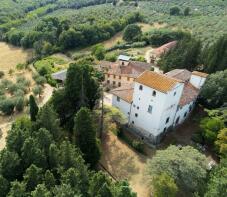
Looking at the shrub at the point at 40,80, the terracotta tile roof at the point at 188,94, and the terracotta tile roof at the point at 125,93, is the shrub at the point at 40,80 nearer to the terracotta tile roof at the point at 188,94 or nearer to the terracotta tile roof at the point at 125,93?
the terracotta tile roof at the point at 125,93

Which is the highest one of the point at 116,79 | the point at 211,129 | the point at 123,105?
the point at 211,129

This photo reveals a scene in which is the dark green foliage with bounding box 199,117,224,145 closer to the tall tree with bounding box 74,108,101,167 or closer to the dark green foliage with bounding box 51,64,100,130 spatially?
the tall tree with bounding box 74,108,101,167

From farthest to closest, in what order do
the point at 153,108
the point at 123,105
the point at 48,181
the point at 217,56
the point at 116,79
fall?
the point at 116,79
the point at 217,56
the point at 123,105
the point at 153,108
the point at 48,181

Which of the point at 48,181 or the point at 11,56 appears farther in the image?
the point at 11,56

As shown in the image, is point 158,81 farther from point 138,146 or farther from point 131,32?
point 131,32

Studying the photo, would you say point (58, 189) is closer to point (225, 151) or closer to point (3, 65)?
point (225, 151)

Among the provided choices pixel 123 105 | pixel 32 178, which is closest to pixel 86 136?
pixel 32 178

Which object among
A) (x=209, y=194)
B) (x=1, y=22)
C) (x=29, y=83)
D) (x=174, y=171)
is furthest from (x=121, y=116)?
(x=1, y=22)
